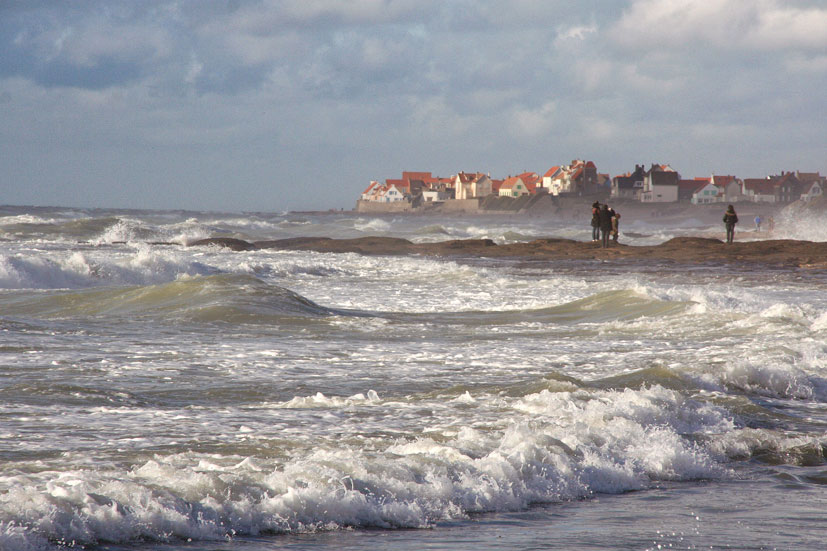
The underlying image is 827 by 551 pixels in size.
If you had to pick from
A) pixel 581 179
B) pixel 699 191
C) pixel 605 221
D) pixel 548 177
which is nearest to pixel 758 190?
pixel 699 191

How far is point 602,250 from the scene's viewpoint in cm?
3591

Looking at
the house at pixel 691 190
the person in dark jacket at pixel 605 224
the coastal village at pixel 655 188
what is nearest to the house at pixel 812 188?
the coastal village at pixel 655 188

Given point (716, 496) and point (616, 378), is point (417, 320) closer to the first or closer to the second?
point (616, 378)

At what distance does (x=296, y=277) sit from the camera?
2677 cm

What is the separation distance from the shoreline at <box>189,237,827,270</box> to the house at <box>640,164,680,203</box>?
107 metres

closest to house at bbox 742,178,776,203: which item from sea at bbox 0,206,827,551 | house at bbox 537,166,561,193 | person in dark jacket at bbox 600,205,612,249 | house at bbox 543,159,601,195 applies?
house at bbox 543,159,601,195

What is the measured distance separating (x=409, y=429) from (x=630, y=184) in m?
149

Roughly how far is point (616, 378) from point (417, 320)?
21.3ft

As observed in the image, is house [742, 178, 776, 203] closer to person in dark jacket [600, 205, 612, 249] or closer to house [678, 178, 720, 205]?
house [678, 178, 720, 205]

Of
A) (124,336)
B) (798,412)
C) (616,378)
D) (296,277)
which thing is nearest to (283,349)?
(124,336)

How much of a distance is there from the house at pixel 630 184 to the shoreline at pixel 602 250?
4418 inches

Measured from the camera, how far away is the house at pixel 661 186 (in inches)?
5610

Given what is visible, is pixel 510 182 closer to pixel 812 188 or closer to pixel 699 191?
pixel 699 191

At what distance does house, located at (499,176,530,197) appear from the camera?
16775cm
